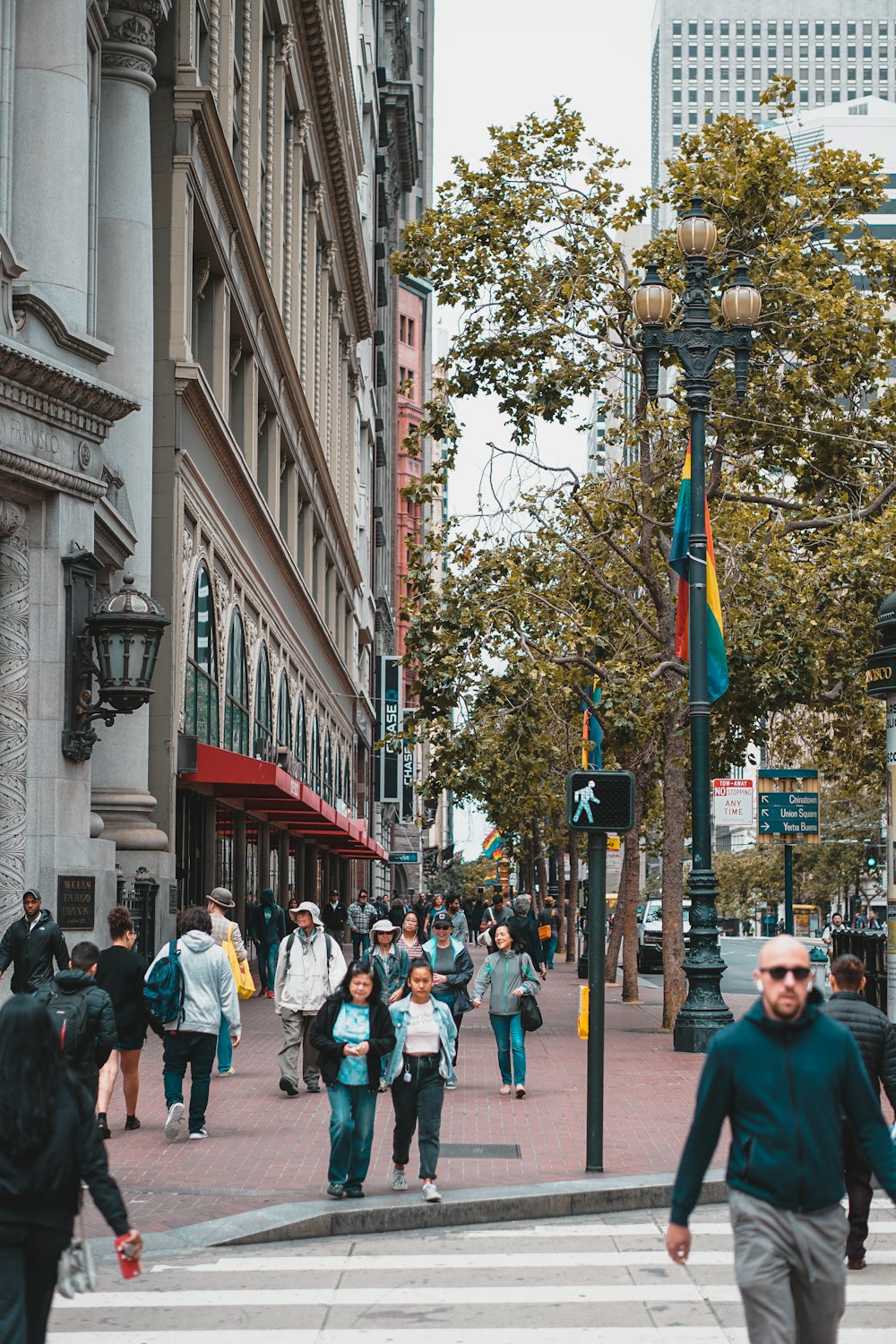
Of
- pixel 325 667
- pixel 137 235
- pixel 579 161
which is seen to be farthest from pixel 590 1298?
pixel 325 667

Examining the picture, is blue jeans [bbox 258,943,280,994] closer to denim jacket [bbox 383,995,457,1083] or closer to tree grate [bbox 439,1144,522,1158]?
tree grate [bbox 439,1144,522,1158]

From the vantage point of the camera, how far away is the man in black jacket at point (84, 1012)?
11.2 meters

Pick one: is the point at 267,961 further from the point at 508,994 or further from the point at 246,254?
the point at 508,994

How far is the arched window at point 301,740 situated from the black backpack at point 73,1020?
31905 millimetres

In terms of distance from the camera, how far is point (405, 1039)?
→ 37.6 ft

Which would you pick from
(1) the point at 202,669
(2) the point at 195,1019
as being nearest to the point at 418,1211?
(2) the point at 195,1019

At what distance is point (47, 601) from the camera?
56.1ft

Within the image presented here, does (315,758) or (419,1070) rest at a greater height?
(315,758)

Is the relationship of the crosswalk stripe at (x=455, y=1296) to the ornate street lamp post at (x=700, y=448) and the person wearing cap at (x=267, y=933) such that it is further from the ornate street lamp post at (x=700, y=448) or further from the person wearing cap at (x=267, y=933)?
the person wearing cap at (x=267, y=933)

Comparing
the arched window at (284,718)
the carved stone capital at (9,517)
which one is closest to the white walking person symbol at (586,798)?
the carved stone capital at (9,517)

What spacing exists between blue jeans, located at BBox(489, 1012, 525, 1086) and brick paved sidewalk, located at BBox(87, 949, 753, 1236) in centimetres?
27

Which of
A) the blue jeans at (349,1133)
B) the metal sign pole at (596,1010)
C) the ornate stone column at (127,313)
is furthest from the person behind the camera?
the ornate stone column at (127,313)

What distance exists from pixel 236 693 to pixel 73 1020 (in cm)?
2193

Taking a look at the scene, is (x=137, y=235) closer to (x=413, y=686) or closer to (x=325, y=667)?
(x=413, y=686)
